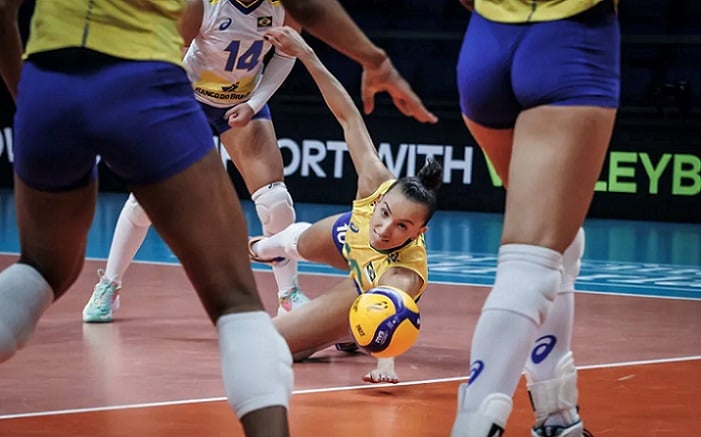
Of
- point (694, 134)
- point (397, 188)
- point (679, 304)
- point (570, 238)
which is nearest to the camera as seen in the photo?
point (570, 238)

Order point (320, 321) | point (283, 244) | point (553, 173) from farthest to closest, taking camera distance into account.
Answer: point (283, 244), point (320, 321), point (553, 173)

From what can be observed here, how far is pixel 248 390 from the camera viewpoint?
2748 millimetres

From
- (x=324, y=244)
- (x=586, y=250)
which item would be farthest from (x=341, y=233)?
(x=586, y=250)

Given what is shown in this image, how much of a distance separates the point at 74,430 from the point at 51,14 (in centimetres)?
176

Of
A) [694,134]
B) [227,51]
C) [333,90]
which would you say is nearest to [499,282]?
[333,90]

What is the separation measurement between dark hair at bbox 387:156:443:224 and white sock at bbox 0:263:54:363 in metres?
2.10

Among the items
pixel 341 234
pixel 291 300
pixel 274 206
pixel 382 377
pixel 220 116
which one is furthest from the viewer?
pixel 220 116

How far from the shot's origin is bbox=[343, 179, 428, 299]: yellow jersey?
5.09 meters

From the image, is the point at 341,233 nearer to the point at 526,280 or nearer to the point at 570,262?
the point at 570,262

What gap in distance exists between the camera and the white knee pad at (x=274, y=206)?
633cm

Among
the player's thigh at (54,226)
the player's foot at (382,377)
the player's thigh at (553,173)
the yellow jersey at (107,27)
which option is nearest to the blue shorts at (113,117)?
the yellow jersey at (107,27)

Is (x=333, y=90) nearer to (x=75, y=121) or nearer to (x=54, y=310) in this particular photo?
(x=54, y=310)

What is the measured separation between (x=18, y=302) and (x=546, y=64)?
1.39 m

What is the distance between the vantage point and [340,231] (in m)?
5.44
